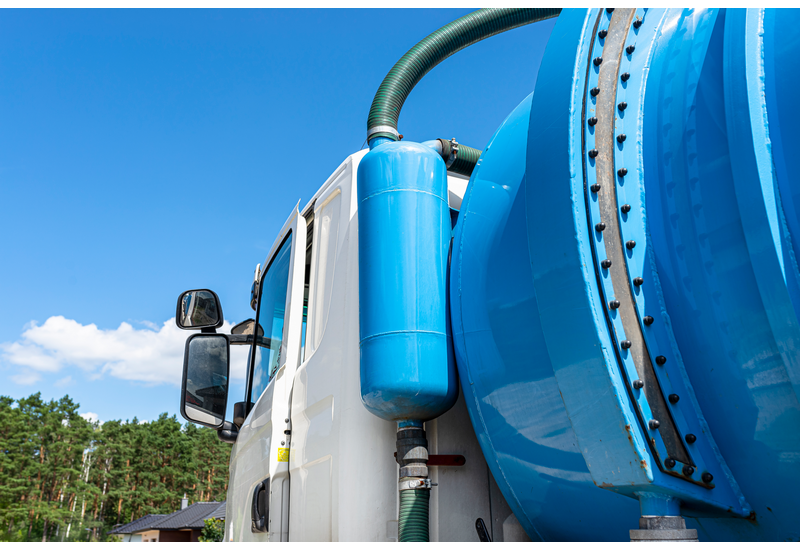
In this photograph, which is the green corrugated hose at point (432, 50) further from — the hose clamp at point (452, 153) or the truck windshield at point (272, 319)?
the truck windshield at point (272, 319)

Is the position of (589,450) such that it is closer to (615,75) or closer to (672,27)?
(615,75)

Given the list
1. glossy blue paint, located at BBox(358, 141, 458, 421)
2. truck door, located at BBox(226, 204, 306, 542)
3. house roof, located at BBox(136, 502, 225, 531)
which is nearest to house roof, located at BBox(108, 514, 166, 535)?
house roof, located at BBox(136, 502, 225, 531)

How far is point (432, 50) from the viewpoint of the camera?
3.08 meters

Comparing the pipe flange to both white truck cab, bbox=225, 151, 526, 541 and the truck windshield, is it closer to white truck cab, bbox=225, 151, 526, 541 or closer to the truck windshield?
white truck cab, bbox=225, 151, 526, 541

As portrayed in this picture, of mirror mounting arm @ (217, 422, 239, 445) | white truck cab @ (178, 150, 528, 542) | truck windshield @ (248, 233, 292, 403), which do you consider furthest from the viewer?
mirror mounting arm @ (217, 422, 239, 445)

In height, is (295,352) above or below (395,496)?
above

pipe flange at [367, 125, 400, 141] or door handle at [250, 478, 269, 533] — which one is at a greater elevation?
pipe flange at [367, 125, 400, 141]

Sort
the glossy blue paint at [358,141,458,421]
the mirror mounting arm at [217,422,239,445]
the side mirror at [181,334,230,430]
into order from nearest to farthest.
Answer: the glossy blue paint at [358,141,458,421]
the side mirror at [181,334,230,430]
the mirror mounting arm at [217,422,239,445]

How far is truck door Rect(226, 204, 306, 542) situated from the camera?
7.67 feet

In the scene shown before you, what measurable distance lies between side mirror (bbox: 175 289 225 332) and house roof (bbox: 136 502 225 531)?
42989mm

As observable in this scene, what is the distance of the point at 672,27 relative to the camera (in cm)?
138

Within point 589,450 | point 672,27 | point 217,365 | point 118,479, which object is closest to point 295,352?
point 217,365

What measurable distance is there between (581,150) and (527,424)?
676 mm

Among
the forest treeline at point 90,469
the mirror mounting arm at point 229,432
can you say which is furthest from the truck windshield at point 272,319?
the forest treeline at point 90,469
